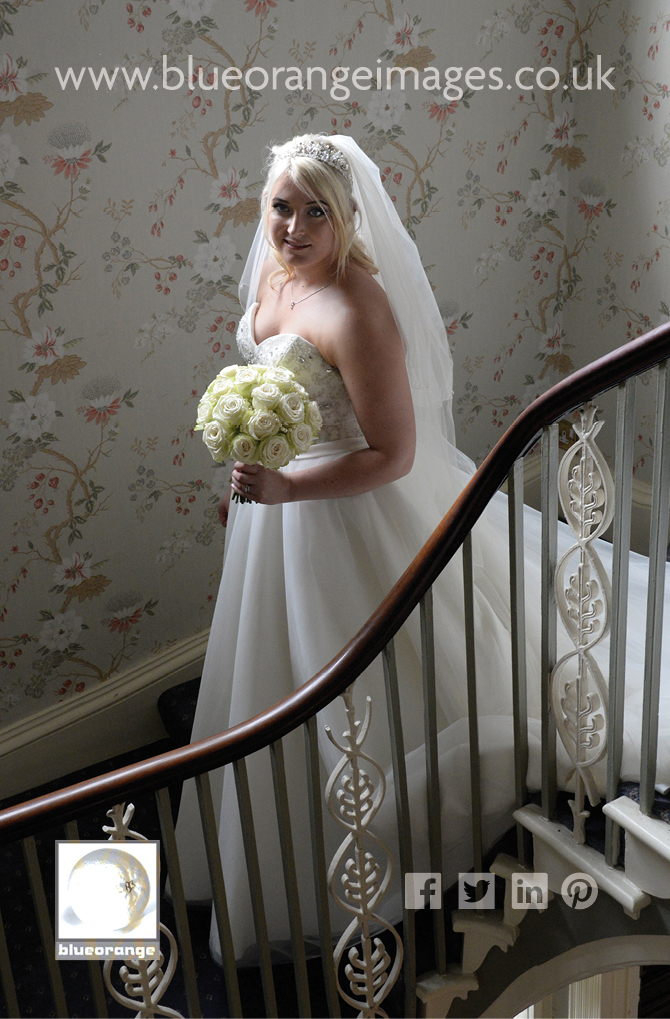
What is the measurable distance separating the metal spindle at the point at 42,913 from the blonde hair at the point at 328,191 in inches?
51.9

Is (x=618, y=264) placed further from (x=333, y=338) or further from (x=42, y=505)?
(x=42, y=505)

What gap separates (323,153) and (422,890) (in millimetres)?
1587

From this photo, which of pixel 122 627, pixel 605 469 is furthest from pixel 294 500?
pixel 122 627

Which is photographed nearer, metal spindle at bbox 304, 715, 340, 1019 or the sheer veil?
metal spindle at bbox 304, 715, 340, 1019

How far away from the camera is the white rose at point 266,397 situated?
174 cm

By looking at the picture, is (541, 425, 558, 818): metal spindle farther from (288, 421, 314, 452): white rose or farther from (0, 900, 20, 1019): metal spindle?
(0, 900, 20, 1019): metal spindle

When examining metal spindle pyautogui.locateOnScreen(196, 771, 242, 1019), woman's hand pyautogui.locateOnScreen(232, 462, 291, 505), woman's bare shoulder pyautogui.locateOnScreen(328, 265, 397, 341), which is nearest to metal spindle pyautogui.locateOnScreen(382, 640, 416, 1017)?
metal spindle pyautogui.locateOnScreen(196, 771, 242, 1019)

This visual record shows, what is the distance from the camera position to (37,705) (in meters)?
2.90

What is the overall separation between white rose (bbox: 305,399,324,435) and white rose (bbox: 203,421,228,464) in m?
0.18

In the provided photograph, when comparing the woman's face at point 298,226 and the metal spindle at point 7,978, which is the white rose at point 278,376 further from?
the metal spindle at point 7,978

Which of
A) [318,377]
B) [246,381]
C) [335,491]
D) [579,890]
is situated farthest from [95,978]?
[318,377]

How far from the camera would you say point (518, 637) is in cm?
162

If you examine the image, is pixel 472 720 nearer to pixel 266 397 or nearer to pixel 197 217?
pixel 266 397

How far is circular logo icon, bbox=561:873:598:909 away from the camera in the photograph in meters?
1.70
